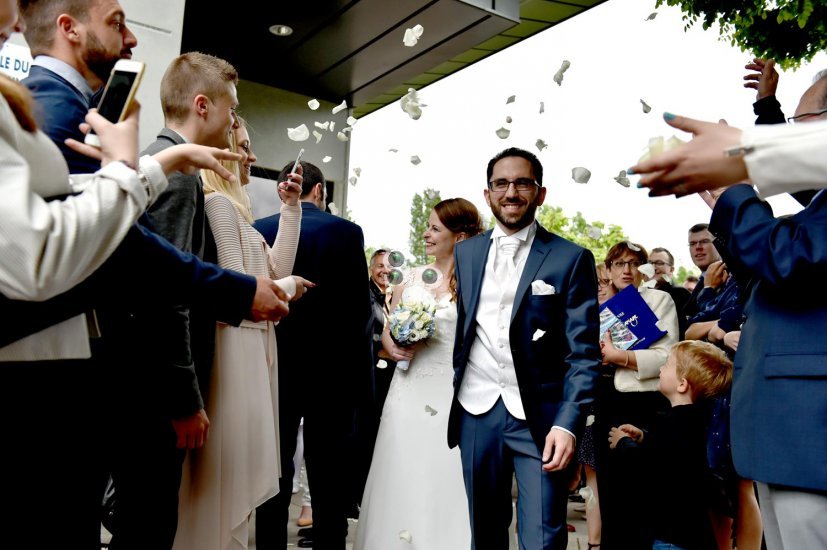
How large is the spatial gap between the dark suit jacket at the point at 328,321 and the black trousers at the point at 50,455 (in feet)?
6.30

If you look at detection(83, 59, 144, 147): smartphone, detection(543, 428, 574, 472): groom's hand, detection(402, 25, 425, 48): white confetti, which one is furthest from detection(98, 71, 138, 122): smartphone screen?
detection(402, 25, 425, 48): white confetti

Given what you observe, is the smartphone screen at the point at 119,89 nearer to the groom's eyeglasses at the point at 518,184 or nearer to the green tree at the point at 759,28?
the groom's eyeglasses at the point at 518,184

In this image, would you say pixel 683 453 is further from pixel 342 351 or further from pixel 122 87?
pixel 122 87

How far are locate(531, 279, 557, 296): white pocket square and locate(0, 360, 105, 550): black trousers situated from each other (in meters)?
1.87

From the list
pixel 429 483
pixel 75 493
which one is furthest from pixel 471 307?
pixel 75 493

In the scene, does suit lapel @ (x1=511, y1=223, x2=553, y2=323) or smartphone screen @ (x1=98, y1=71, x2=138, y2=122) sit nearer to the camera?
smartphone screen @ (x1=98, y1=71, x2=138, y2=122)

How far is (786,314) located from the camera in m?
1.83

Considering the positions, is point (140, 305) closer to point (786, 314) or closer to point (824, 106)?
point (786, 314)

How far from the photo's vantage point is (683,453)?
3664 mm

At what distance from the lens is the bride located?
4.02 meters

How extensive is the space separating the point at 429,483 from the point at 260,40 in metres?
7.30

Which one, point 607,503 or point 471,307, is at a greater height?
point 471,307

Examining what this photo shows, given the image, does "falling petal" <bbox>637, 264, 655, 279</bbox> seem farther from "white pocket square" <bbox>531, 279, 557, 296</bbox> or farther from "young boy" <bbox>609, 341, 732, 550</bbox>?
"white pocket square" <bbox>531, 279, 557, 296</bbox>

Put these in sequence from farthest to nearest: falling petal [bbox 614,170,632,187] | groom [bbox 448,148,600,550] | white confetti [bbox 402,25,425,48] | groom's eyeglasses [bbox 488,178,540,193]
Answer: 1. white confetti [bbox 402,25,425,48]
2. falling petal [bbox 614,170,632,187]
3. groom's eyeglasses [bbox 488,178,540,193]
4. groom [bbox 448,148,600,550]
